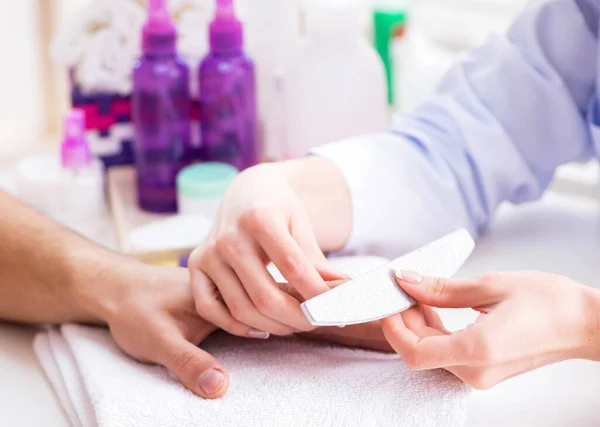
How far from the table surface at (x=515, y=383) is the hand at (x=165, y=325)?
7 centimetres

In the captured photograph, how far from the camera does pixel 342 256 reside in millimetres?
786

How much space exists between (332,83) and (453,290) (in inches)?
20.1

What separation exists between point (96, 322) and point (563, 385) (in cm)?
36

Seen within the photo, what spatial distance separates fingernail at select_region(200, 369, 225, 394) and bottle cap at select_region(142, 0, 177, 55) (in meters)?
0.47

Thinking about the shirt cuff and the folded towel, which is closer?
the folded towel

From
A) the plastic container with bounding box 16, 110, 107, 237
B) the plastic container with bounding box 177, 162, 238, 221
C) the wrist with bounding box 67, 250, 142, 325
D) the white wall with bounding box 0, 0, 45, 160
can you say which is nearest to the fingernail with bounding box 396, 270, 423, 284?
the wrist with bounding box 67, 250, 142, 325

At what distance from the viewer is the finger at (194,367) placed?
1.84 feet

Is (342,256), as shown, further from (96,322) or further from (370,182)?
(96,322)

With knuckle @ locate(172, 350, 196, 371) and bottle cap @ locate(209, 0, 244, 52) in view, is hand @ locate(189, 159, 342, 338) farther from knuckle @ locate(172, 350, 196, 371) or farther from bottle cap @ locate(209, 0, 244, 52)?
bottle cap @ locate(209, 0, 244, 52)

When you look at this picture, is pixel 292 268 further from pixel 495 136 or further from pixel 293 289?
pixel 495 136

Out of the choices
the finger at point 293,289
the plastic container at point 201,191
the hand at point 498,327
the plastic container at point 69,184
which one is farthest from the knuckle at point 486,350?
the plastic container at point 69,184

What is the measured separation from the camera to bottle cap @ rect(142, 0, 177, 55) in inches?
35.8

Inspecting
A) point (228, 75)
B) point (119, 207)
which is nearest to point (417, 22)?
point (228, 75)

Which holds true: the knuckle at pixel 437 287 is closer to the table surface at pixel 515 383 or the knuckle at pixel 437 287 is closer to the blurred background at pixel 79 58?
the table surface at pixel 515 383
